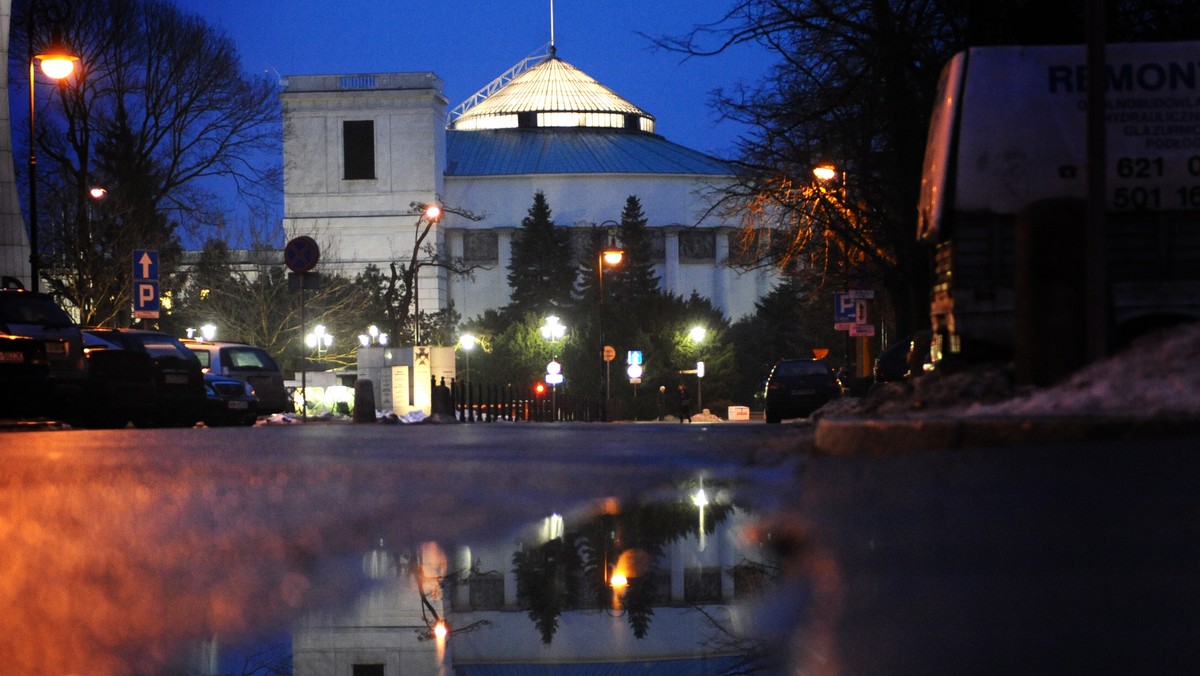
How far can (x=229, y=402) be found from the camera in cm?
2905

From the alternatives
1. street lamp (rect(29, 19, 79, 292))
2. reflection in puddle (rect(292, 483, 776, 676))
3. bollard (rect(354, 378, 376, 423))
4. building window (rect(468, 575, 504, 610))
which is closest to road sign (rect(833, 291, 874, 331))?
bollard (rect(354, 378, 376, 423))

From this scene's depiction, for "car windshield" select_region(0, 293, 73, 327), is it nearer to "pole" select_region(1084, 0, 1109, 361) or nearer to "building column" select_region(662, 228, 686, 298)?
"pole" select_region(1084, 0, 1109, 361)

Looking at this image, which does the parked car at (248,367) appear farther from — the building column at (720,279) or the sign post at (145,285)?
the building column at (720,279)

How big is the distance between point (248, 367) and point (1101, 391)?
A: 26320mm

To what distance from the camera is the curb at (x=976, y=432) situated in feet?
23.0

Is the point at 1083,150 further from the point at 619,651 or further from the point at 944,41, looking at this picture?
the point at 944,41

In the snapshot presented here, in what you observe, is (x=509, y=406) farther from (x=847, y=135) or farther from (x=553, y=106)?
(x=553, y=106)

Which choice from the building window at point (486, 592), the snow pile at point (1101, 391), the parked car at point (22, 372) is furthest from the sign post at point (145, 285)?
the building window at point (486, 592)

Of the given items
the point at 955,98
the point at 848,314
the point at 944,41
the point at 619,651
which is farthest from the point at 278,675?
the point at 848,314

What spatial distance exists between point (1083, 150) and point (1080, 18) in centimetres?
747

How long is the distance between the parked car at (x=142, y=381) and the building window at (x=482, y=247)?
9811cm

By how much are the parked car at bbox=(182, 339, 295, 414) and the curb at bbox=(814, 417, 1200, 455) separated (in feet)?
80.7

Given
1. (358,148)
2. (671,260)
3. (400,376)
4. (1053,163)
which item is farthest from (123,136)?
(671,260)

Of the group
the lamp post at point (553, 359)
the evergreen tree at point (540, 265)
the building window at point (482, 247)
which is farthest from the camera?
the building window at point (482, 247)
